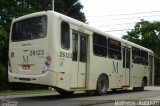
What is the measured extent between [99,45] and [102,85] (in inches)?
81.1

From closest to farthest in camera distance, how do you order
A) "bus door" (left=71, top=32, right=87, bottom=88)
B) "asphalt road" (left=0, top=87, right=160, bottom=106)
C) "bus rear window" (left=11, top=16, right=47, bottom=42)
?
"asphalt road" (left=0, top=87, right=160, bottom=106), "bus rear window" (left=11, top=16, right=47, bottom=42), "bus door" (left=71, top=32, right=87, bottom=88)

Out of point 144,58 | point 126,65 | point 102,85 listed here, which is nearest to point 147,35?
point 144,58

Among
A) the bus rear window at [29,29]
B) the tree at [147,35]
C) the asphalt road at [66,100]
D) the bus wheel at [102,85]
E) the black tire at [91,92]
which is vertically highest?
the tree at [147,35]

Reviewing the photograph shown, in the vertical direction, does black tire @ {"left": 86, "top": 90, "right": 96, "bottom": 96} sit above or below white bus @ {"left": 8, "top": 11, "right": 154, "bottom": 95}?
below

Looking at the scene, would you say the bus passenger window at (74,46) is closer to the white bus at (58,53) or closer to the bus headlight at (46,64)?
the white bus at (58,53)

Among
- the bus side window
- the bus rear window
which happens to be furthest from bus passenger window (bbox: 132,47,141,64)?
the bus rear window

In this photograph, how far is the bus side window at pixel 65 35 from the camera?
55.9ft

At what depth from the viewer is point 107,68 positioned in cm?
2116

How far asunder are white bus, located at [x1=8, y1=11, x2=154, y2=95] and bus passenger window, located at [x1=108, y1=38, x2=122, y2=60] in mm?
268

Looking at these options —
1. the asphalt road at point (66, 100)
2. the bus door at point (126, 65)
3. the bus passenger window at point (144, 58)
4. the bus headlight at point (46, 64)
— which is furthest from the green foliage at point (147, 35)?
the bus headlight at point (46, 64)

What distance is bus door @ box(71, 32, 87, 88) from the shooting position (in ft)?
58.1

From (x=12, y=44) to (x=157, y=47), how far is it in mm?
47632

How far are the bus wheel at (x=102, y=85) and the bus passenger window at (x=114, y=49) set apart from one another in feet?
4.22

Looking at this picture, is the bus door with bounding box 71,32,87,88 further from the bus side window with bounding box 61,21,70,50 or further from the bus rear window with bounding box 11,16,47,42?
the bus rear window with bounding box 11,16,47,42
